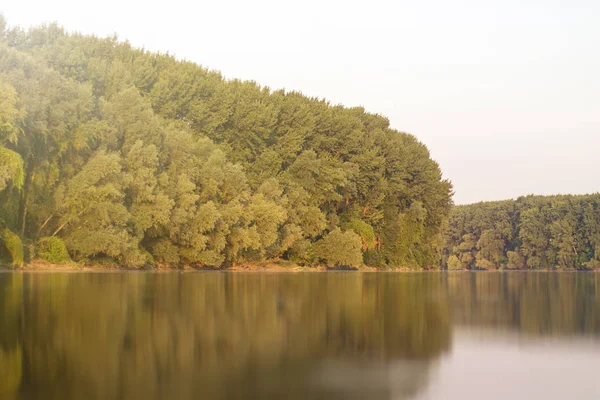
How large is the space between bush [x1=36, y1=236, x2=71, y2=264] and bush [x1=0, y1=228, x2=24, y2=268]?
1935 mm

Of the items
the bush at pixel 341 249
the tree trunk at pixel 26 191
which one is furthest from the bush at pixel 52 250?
the bush at pixel 341 249

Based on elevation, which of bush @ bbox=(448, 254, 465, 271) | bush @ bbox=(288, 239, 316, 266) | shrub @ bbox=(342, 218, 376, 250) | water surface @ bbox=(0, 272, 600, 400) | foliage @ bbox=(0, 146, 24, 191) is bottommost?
bush @ bbox=(448, 254, 465, 271)

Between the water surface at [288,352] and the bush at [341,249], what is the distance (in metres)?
47.9

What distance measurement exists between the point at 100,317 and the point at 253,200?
39963mm

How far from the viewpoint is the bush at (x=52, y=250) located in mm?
37875

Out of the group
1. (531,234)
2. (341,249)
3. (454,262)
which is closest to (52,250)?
(341,249)

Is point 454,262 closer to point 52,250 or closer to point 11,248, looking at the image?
point 52,250

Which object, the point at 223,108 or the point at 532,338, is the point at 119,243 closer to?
the point at 223,108

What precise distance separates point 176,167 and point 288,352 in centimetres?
3706

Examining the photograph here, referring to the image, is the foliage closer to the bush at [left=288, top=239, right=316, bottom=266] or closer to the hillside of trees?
the hillside of trees

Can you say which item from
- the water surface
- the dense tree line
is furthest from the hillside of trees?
the dense tree line

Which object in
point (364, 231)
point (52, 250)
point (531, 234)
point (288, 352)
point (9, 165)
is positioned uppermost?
point (9, 165)

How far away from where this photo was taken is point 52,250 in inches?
1495

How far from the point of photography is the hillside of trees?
1485 inches
